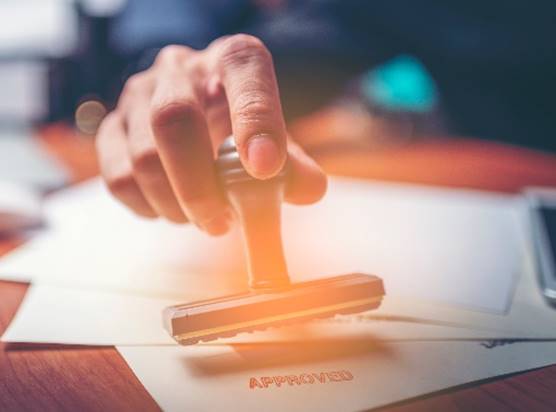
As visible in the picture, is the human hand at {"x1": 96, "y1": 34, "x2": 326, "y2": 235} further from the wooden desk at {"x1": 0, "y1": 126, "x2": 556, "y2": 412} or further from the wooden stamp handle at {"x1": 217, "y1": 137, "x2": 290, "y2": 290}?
the wooden desk at {"x1": 0, "y1": 126, "x2": 556, "y2": 412}

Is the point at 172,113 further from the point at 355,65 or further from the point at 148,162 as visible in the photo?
the point at 355,65

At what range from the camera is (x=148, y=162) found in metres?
0.51

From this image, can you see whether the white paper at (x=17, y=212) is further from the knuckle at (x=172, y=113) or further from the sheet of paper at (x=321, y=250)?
the knuckle at (x=172, y=113)

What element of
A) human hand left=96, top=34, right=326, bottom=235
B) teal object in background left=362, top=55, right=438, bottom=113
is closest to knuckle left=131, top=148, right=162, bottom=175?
human hand left=96, top=34, right=326, bottom=235

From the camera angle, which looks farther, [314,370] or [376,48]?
[376,48]

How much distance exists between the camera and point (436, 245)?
58cm

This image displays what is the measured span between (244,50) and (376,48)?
85 cm

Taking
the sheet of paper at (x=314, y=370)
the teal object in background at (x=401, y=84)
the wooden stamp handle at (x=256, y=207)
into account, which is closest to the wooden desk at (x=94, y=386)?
the sheet of paper at (x=314, y=370)

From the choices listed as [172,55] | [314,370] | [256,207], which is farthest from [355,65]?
[314,370]

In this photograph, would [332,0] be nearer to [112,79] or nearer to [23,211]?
[112,79]

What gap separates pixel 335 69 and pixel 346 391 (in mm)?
992

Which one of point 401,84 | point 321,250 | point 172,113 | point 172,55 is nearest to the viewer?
point 172,113

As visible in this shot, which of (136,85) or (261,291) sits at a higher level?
(136,85)

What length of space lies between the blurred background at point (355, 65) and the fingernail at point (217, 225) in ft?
2.20
